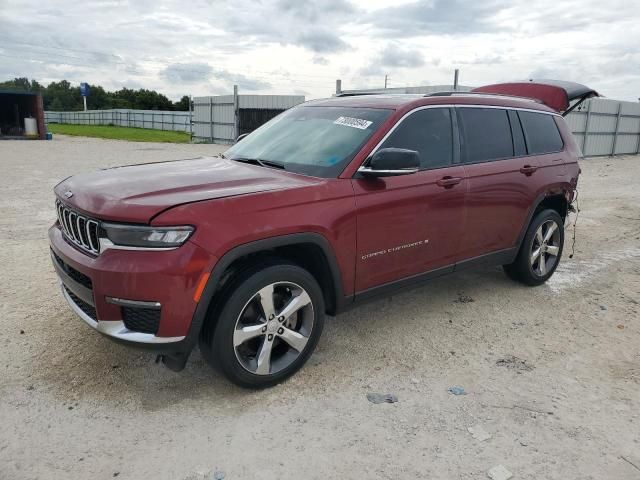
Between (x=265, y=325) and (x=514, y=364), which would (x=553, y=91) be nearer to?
(x=514, y=364)

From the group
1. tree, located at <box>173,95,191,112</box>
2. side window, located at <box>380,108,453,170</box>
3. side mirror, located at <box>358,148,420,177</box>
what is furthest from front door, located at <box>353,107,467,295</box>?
tree, located at <box>173,95,191,112</box>

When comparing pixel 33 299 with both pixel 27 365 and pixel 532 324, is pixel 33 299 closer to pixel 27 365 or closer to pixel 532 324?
pixel 27 365

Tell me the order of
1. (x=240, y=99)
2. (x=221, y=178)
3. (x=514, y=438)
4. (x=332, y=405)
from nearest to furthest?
1. (x=514, y=438)
2. (x=332, y=405)
3. (x=221, y=178)
4. (x=240, y=99)

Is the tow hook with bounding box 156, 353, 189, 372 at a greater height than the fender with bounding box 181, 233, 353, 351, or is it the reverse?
the fender with bounding box 181, 233, 353, 351

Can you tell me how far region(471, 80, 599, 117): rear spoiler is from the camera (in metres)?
6.57

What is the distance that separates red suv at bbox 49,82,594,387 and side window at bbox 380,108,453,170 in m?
0.01

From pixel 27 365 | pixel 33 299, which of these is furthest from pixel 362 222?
pixel 33 299

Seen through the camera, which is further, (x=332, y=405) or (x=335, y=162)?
(x=335, y=162)

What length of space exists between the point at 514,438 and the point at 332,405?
40.7 inches

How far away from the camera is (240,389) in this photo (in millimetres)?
3225

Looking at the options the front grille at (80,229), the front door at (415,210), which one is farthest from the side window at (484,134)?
the front grille at (80,229)

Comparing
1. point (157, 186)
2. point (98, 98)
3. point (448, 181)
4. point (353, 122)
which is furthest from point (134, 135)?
point (98, 98)

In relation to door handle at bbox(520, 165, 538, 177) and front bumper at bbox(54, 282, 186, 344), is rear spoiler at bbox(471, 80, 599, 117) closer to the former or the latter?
door handle at bbox(520, 165, 538, 177)

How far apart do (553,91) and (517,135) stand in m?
2.41
